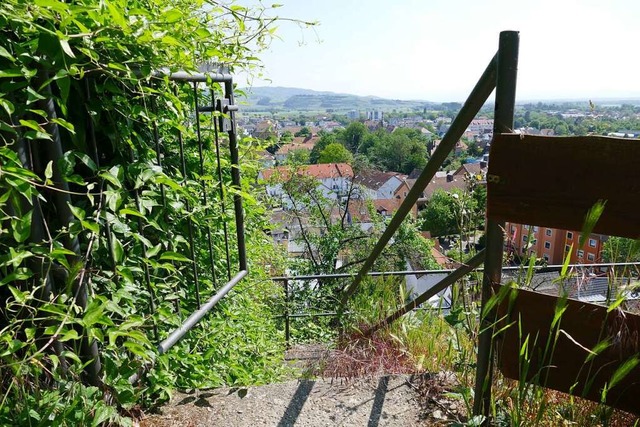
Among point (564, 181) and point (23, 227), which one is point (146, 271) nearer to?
→ point (23, 227)

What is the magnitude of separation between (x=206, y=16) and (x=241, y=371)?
1.86 meters

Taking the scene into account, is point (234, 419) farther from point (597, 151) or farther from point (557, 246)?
point (557, 246)

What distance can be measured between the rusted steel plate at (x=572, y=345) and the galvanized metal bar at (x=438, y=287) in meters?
0.32

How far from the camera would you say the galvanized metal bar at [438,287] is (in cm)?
188

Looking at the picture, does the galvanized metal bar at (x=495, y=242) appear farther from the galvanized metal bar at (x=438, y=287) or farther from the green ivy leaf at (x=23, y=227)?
the green ivy leaf at (x=23, y=227)

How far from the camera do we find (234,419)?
187 centimetres

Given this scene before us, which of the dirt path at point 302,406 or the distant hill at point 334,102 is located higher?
the distant hill at point 334,102

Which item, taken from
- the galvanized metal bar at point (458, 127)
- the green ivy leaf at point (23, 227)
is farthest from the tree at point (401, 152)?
the green ivy leaf at point (23, 227)

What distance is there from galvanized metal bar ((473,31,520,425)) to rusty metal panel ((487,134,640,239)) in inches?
3.1

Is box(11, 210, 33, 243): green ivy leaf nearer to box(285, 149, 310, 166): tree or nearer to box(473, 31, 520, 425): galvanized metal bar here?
box(473, 31, 520, 425): galvanized metal bar

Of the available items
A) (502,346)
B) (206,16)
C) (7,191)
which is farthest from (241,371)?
(206,16)

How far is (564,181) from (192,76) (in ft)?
4.61

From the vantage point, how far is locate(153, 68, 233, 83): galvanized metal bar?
1.60 metres

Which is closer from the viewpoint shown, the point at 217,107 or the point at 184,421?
the point at 184,421
